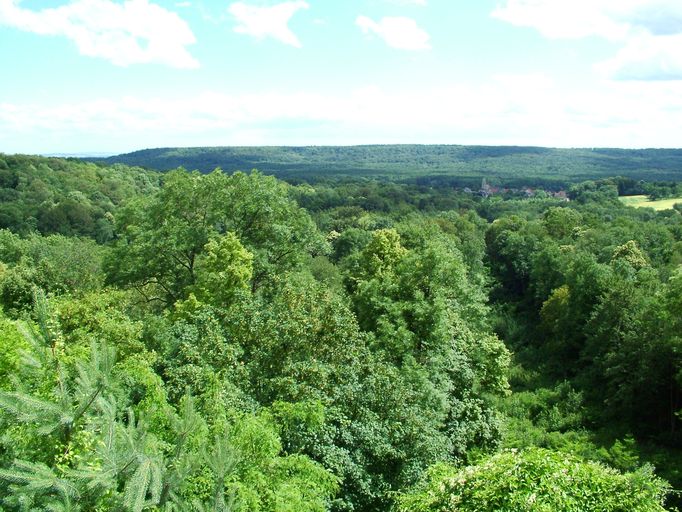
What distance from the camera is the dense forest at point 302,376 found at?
22.7 ft

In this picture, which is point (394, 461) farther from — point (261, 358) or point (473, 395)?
point (473, 395)

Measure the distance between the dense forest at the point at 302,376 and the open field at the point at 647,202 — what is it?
170ft

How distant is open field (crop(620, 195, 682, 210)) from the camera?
94206mm

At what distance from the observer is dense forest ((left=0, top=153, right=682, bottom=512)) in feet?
22.7

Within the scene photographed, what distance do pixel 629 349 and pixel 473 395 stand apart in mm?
12783

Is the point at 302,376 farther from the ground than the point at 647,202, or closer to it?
farther from the ground

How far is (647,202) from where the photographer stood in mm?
103750

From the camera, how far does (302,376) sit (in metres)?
14.8

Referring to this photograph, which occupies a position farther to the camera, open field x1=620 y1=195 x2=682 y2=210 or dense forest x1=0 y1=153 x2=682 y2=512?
open field x1=620 y1=195 x2=682 y2=210

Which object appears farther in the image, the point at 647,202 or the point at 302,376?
the point at 647,202

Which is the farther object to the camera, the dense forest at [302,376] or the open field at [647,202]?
the open field at [647,202]

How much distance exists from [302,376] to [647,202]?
106220 millimetres

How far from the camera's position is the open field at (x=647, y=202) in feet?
309

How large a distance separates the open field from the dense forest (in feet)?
170
